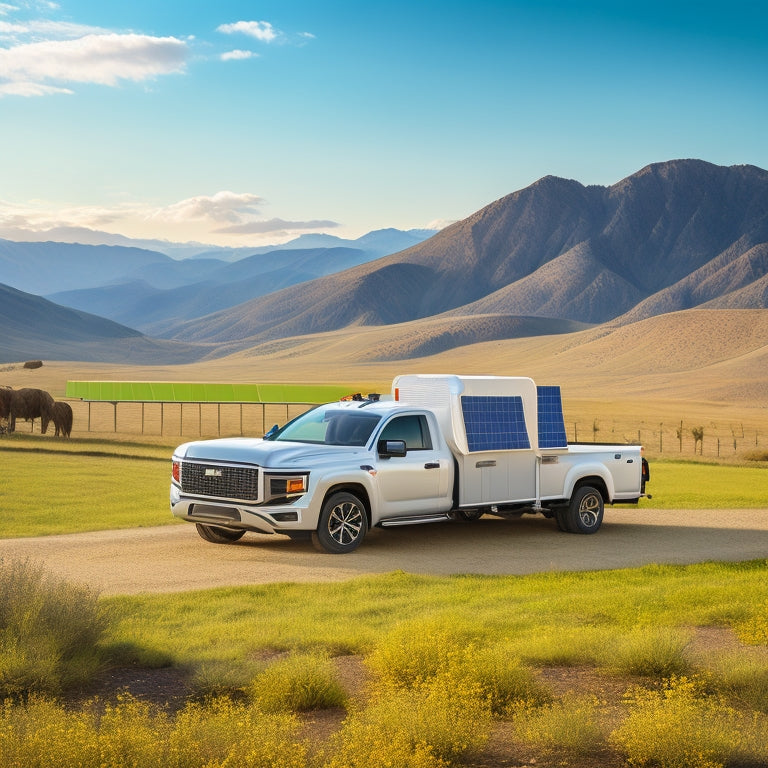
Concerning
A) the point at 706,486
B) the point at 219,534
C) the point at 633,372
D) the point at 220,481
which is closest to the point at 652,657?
the point at 220,481

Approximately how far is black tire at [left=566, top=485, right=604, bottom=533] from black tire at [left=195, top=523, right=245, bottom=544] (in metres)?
5.36

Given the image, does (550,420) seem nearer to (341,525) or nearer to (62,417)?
(341,525)

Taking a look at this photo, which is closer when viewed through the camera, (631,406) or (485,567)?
(485,567)

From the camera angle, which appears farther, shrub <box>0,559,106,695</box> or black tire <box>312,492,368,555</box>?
black tire <box>312,492,368,555</box>

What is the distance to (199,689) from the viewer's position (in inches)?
300

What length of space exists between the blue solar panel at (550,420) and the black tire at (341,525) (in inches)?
139

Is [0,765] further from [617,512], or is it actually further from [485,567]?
[617,512]

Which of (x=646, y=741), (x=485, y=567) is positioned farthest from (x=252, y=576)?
(x=646, y=741)

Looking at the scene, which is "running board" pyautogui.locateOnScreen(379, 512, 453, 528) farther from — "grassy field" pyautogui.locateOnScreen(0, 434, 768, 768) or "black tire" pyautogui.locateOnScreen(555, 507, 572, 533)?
"grassy field" pyautogui.locateOnScreen(0, 434, 768, 768)

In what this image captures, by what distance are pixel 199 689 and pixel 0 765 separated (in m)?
2.39

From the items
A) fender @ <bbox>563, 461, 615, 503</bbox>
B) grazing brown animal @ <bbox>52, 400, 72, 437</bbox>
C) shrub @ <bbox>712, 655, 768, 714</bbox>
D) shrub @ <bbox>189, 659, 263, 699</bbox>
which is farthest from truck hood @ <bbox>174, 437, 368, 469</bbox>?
grazing brown animal @ <bbox>52, 400, 72, 437</bbox>

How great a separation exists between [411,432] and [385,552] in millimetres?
1783

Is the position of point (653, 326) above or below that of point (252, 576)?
above

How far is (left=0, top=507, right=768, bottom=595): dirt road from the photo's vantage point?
43.5ft
